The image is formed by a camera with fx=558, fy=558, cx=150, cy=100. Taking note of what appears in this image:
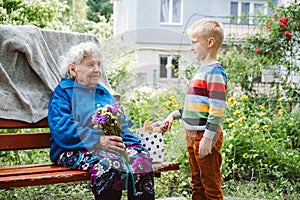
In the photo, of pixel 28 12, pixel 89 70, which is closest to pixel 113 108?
pixel 89 70

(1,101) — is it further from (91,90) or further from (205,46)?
(205,46)

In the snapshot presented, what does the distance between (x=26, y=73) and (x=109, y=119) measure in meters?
0.73

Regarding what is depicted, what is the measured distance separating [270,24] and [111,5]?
38.2 ft

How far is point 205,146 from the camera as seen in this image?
104 inches

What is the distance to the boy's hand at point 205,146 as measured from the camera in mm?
2641

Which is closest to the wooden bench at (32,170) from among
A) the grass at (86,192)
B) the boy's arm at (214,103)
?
the boy's arm at (214,103)

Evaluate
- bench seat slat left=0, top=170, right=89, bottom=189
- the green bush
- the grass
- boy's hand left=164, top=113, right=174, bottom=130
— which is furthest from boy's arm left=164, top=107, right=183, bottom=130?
the green bush

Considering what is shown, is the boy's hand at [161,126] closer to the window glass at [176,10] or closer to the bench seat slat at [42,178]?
the bench seat slat at [42,178]

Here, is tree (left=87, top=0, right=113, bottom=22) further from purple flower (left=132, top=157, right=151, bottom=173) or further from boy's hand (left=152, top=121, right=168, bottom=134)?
purple flower (left=132, top=157, right=151, bottom=173)

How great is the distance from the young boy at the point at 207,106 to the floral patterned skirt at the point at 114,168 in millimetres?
264

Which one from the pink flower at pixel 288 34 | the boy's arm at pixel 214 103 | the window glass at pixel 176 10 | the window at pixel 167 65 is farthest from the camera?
the window glass at pixel 176 10

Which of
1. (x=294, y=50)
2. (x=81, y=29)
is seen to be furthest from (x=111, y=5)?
(x=294, y=50)

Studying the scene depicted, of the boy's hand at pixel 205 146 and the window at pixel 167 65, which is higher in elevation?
the window at pixel 167 65

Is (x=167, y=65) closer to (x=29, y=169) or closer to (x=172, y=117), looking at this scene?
(x=172, y=117)
